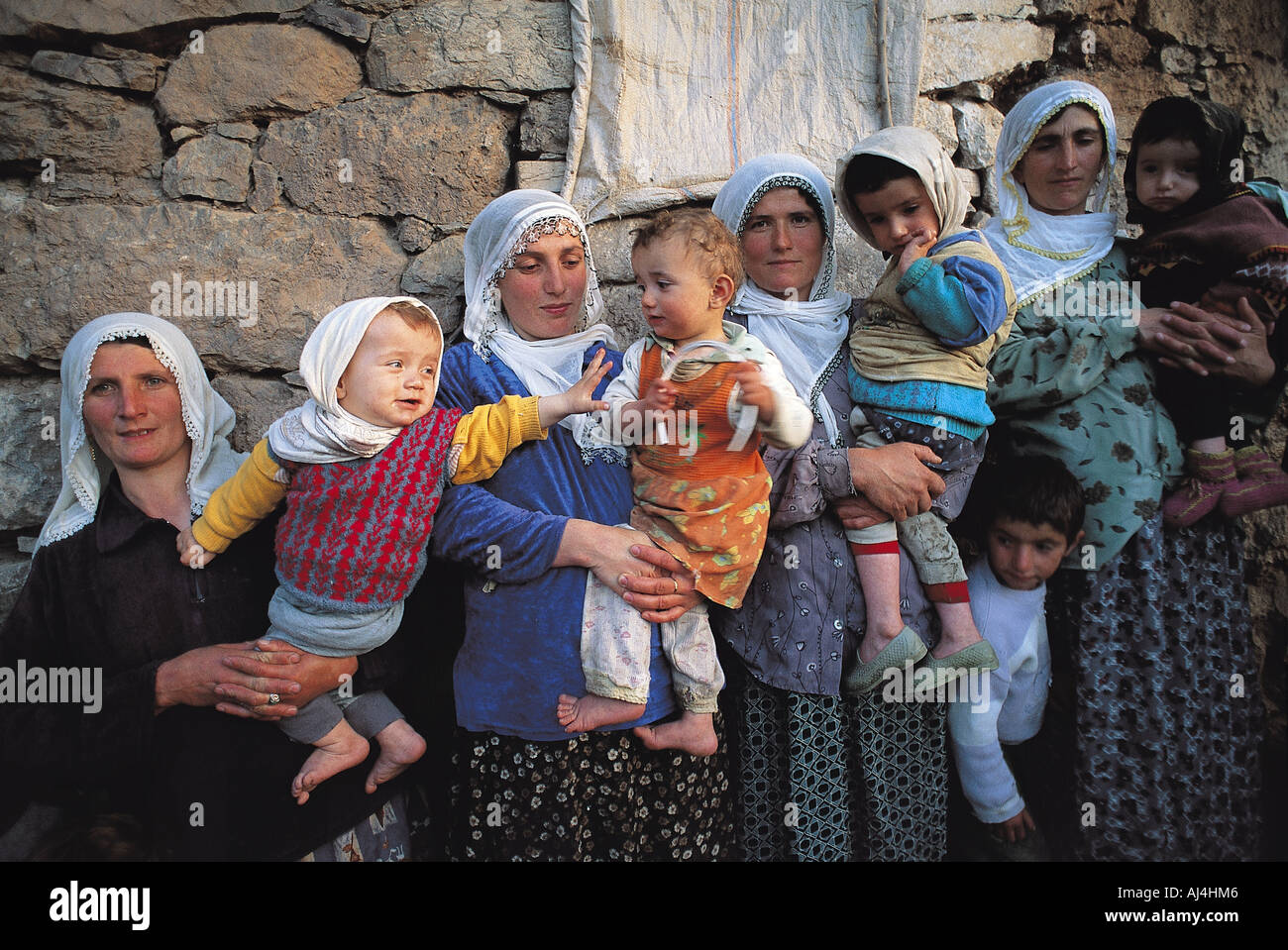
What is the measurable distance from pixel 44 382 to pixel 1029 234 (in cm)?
330

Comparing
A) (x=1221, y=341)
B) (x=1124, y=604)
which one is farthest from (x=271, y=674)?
(x=1221, y=341)

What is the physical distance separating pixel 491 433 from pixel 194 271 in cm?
134

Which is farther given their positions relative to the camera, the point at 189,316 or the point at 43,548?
the point at 189,316

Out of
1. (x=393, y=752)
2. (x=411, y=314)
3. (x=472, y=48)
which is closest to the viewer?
(x=411, y=314)

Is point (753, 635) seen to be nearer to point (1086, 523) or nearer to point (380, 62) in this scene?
point (1086, 523)

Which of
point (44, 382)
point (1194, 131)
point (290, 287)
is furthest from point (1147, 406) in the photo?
point (44, 382)

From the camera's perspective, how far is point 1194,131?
2496 millimetres

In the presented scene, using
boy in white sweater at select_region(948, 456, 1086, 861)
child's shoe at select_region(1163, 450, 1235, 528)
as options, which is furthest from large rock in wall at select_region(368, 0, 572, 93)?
child's shoe at select_region(1163, 450, 1235, 528)

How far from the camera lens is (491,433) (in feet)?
7.32

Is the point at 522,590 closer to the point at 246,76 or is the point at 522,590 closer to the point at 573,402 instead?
the point at 573,402

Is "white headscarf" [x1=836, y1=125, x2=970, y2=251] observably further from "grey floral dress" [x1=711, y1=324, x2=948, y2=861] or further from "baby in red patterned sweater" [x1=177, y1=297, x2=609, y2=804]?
"baby in red patterned sweater" [x1=177, y1=297, x2=609, y2=804]

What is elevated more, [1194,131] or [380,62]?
[380,62]
